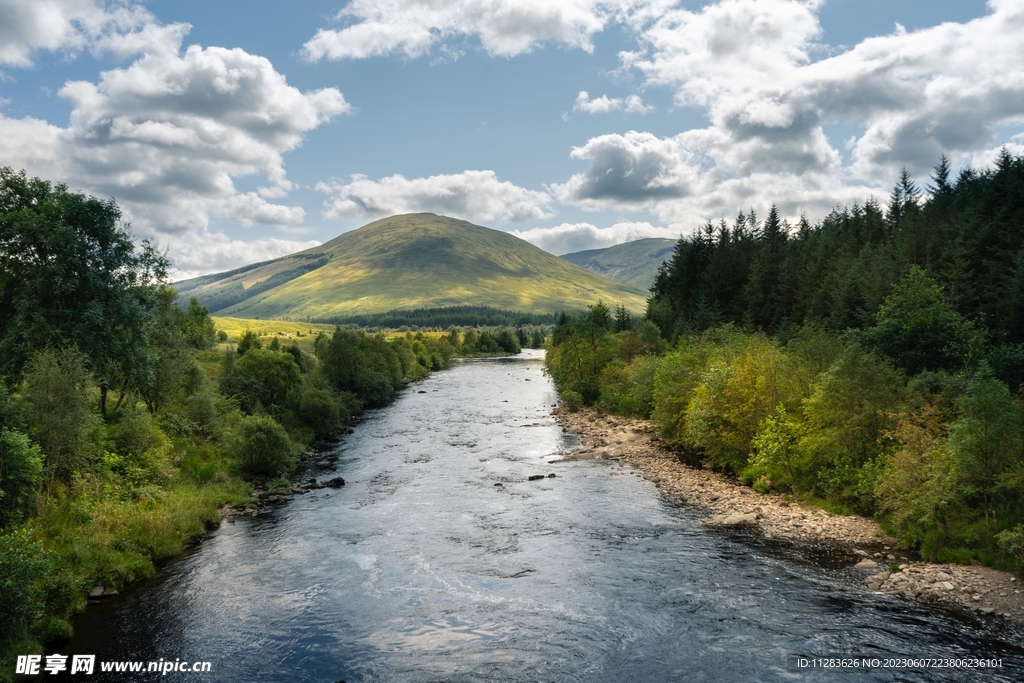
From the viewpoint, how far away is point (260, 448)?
47.8 metres

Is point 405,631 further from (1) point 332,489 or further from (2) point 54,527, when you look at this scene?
(1) point 332,489

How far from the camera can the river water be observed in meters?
20.0

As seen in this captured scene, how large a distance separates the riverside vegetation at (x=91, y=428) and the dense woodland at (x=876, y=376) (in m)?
36.0

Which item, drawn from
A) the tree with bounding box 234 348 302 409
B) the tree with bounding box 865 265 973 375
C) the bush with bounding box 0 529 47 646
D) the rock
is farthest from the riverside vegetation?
the tree with bounding box 865 265 973 375

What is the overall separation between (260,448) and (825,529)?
134ft

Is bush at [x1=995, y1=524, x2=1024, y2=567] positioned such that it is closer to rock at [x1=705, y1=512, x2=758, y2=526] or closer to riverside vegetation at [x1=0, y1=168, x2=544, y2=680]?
rock at [x1=705, y1=512, x2=758, y2=526]

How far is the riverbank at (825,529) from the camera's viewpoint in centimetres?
2327

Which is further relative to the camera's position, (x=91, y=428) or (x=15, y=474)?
(x=91, y=428)

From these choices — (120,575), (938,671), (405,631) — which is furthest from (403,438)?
(938,671)

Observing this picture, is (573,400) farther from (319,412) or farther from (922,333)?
(922,333)

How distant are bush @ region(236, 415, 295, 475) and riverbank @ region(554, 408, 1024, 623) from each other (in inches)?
975

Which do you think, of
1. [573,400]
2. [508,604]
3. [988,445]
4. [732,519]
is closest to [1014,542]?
[988,445]

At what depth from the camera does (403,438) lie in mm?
64125

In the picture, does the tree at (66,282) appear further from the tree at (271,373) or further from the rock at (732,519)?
the rock at (732,519)
